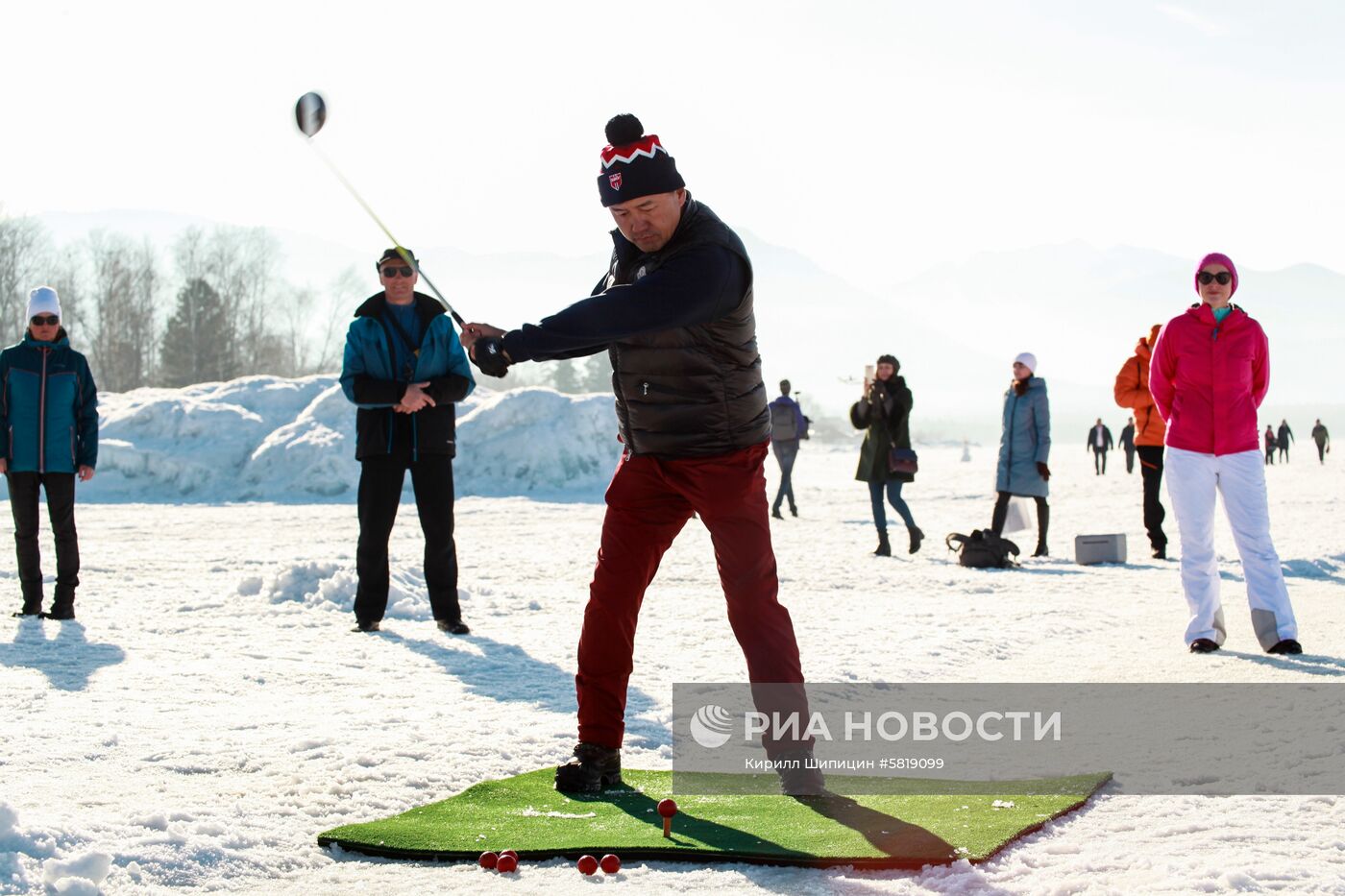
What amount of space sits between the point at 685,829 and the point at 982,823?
0.83 metres

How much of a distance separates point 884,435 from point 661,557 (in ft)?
27.7

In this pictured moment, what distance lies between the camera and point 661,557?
4.27 meters

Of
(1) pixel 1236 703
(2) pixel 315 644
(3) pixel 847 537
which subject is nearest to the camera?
(1) pixel 1236 703

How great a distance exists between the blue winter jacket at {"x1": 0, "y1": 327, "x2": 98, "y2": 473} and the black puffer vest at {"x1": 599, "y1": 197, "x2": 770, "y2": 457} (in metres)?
4.97

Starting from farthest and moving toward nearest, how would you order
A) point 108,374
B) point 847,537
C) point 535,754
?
point 108,374 < point 847,537 < point 535,754

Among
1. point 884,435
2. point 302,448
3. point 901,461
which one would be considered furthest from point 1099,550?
point 302,448

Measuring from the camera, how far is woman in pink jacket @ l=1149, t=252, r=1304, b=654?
6836 millimetres

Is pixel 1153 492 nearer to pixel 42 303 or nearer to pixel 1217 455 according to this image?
pixel 1217 455

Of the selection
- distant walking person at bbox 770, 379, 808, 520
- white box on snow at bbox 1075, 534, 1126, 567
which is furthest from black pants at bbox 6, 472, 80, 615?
distant walking person at bbox 770, 379, 808, 520

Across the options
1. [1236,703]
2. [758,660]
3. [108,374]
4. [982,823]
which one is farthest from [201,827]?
[108,374]

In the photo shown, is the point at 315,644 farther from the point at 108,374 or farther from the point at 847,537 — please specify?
the point at 108,374

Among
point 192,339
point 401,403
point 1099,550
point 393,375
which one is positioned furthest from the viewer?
point 192,339

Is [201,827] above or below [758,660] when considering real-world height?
below

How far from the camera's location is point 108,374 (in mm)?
65875
